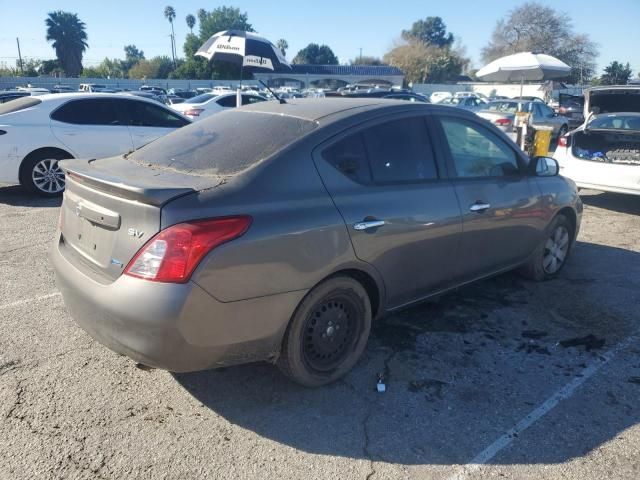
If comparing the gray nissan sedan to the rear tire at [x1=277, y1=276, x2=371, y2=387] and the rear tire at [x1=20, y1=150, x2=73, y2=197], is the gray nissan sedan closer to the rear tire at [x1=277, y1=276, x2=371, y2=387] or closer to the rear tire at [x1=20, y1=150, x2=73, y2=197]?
the rear tire at [x1=277, y1=276, x2=371, y2=387]

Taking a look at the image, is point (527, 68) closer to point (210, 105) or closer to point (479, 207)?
point (210, 105)

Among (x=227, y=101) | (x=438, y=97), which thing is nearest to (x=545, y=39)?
(x=438, y=97)

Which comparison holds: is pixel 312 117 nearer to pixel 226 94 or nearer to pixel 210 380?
pixel 210 380

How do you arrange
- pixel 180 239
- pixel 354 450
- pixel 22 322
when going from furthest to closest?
pixel 22 322 → pixel 354 450 → pixel 180 239

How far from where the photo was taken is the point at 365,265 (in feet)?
10.2

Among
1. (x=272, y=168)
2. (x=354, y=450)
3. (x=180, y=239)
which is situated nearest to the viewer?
(x=180, y=239)

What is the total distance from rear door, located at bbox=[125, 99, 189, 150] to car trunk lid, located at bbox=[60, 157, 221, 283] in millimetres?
5524

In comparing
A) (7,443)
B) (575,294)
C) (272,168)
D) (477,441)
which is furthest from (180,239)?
(575,294)

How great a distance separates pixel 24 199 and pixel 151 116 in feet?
7.71

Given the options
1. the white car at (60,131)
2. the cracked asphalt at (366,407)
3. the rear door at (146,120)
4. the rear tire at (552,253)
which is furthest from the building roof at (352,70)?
the cracked asphalt at (366,407)

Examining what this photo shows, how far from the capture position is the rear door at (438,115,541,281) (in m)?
3.80

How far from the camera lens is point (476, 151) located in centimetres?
409

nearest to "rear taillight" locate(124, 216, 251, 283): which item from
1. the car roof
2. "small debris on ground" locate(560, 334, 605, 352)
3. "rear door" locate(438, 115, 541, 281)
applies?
the car roof

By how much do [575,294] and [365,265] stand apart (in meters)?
2.60
